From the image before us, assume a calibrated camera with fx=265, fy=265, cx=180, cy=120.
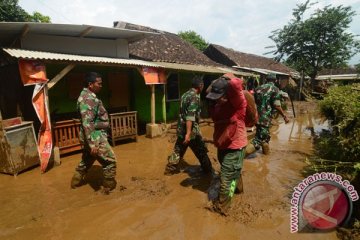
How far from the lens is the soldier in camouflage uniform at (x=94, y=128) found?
3797 millimetres

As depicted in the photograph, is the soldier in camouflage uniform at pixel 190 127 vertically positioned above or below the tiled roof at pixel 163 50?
below

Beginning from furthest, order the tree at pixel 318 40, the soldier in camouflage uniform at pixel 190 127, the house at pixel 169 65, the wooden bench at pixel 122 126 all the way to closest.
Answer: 1. the tree at pixel 318 40
2. the house at pixel 169 65
3. the wooden bench at pixel 122 126
4. the soldier in camouflage uniform at pixel 190 127

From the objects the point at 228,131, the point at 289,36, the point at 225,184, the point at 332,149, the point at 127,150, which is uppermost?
the point at 289,36

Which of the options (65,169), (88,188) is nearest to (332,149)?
(88,188)

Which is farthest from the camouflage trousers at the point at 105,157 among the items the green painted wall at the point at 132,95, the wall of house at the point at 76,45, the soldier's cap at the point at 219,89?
the wall of house at the point at 76,45

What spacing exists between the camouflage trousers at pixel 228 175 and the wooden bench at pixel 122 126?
15.0 feet

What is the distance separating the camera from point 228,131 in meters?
3.33

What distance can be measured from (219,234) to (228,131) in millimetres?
1208

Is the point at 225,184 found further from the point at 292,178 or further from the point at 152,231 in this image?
the point at 292,178

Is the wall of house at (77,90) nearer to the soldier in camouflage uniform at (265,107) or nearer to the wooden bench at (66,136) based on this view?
the wooden bench at (66,136)

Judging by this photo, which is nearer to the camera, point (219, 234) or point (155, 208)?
point (219, 234)

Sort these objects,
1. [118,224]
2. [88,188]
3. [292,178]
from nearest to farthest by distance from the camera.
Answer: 1. [118,224]
2. [88,188]
3. [292,178]

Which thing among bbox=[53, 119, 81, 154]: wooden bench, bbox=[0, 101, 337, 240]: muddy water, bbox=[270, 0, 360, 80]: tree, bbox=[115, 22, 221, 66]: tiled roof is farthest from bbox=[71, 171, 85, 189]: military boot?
bbox=[270, 0, 360, 80]: tree

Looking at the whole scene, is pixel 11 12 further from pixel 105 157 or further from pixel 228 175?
pixel 228 175
